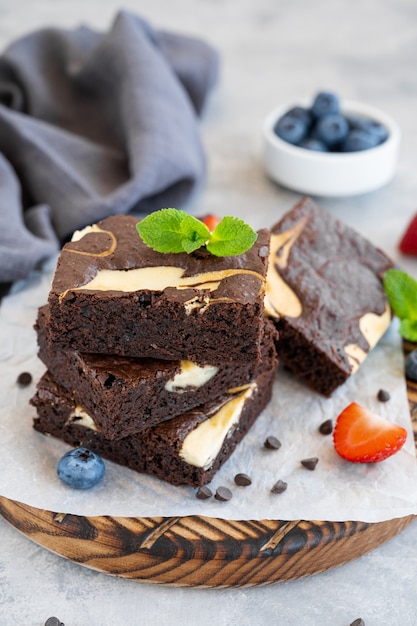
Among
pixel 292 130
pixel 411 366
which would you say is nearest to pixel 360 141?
pixel 292 130

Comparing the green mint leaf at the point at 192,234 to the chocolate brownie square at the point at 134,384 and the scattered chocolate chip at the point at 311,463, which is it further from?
the scattered chocolate chip at the point at 311,463

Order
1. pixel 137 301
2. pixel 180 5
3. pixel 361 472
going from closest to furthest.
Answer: pixel 137 301, pixel 361 472, pixel 180 5

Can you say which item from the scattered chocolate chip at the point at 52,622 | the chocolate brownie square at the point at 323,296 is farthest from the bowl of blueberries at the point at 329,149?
the scattered chocolate chip at the point at 52,622

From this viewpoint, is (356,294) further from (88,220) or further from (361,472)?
(88,220)

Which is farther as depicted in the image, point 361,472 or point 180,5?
point 180,5

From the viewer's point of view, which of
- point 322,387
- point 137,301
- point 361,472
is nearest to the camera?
point 137,301

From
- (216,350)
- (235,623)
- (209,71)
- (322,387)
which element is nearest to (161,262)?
(216,350)
